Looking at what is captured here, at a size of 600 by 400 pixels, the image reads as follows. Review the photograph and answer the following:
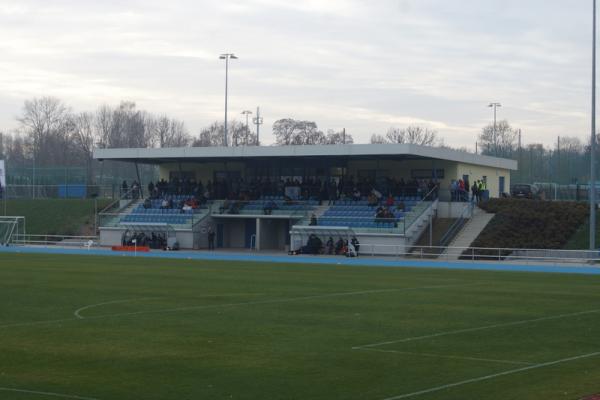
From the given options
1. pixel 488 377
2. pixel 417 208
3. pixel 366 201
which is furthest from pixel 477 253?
pixel 488 377

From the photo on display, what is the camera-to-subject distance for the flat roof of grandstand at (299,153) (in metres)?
58.3

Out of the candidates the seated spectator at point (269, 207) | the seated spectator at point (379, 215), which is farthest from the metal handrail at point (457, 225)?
the seated spectator at point (269, 207)

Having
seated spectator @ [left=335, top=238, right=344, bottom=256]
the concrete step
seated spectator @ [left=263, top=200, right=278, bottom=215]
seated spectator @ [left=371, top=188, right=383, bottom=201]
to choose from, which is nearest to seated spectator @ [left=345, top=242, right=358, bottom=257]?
seated spectator @ [left=335, top=238, right=344, bottom=256]

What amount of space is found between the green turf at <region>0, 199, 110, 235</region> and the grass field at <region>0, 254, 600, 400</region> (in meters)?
40.0

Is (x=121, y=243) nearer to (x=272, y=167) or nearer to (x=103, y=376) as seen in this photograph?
(x=272, y=167)

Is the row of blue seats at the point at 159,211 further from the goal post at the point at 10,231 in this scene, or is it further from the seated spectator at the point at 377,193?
the seated spectator at the point at 377,193

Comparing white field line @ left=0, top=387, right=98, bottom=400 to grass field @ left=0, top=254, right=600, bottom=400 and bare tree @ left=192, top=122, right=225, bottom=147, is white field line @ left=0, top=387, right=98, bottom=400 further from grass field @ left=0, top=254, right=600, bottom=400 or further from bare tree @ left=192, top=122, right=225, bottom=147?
bare tree @ left=192, top=122, right=225, bottom=147

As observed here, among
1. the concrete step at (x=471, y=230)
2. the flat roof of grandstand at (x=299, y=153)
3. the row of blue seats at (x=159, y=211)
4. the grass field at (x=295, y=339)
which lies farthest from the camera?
the row of blue seats at (x=159, y=211)

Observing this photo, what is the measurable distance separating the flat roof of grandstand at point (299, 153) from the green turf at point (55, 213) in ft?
24.7

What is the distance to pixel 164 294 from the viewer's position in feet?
91.8

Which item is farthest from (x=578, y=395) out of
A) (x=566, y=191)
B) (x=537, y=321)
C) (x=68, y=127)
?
(x=68, y=127)

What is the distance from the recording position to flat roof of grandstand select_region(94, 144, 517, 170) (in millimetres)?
58281

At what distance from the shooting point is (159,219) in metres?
64.2

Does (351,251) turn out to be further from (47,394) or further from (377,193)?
(47,394)
